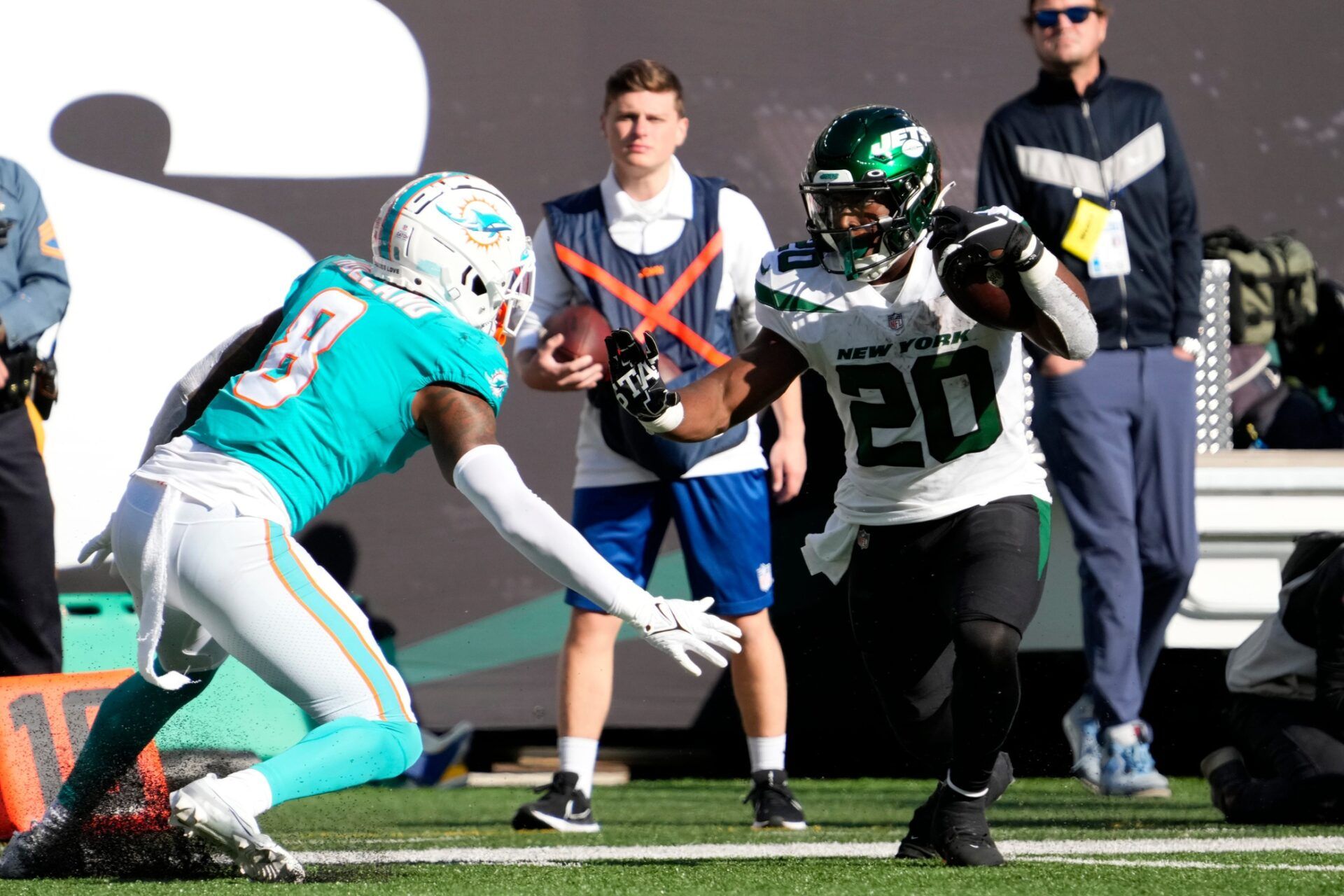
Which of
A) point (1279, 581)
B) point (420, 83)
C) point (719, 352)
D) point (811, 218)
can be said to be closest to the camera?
point (811, 218)

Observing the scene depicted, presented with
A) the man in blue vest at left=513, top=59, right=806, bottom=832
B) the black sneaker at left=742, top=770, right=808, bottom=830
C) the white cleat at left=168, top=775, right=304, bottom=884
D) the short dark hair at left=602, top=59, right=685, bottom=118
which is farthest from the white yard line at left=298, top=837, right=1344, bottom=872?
the short dark hair at left=602, top=59, right=685, bottom=118

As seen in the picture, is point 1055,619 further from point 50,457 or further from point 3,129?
point 3,129

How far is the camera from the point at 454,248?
12.2 feet

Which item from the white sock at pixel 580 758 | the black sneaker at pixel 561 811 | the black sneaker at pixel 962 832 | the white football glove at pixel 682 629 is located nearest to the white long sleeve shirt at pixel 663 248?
the white sock at pixel 580 758

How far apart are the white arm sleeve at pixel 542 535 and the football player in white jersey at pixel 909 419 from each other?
48cm

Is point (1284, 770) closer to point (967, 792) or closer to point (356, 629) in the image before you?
point (967, 792)

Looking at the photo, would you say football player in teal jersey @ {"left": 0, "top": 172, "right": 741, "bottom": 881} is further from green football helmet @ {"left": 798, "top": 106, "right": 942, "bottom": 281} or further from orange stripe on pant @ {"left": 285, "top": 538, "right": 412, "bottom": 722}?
green football helmet @ {"left": 798, "top": 106, "right": 942, "bottom": 281}

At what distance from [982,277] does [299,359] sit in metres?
1.44

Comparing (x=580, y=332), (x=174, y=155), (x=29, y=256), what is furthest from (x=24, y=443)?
(x=580, y=332)

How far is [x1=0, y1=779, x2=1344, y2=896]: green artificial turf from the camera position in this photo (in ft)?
11.1

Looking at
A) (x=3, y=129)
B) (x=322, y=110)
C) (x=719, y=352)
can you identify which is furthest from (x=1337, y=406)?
(x=3, y=129)

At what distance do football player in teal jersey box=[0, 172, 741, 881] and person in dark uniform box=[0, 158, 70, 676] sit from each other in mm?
1435

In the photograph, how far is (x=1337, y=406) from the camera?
6.66 meters

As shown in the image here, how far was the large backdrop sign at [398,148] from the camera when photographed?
636 cm
